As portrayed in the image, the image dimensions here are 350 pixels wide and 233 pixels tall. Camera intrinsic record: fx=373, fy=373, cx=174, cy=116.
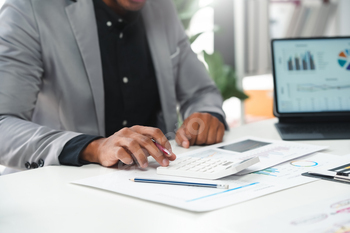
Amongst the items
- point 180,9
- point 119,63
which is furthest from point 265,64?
point 119,63

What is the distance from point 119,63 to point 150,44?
Answer: 14 cm

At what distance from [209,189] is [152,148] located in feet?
0.58

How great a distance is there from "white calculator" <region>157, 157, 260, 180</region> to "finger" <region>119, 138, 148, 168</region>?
0.14 ft

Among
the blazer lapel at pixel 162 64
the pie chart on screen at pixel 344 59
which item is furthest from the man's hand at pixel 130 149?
the pie chart on screen at pixel 344 59

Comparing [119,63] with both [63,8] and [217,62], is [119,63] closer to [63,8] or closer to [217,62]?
[63,8]

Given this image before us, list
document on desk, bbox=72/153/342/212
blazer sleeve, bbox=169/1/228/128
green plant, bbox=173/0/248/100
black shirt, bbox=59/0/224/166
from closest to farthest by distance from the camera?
1. document on desk, bbox=72/153/342/212
2. black shirt, bbox=59/0/224/166
3. blazer sleeve, bbox=169/1/228/128
4. green plant, bbox=173/0/248/100

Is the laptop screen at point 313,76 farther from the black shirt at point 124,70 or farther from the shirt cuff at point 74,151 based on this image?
the shirt cuff at point 74,151

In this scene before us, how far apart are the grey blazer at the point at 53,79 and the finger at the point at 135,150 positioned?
0.16 m

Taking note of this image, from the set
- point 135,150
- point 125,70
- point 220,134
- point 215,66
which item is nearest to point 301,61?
point 220,134

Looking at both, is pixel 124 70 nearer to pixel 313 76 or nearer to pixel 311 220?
pixel 313 76

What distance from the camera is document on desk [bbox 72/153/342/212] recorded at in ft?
1.77

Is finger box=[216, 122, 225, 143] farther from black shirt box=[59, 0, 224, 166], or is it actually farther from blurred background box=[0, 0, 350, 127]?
blurred background box=[0, 0, 350, 127]

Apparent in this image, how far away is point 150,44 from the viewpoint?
1296 mm

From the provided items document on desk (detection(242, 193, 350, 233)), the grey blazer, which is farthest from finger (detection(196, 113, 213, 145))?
document on desk (detection(242, 193, 350, 233))
